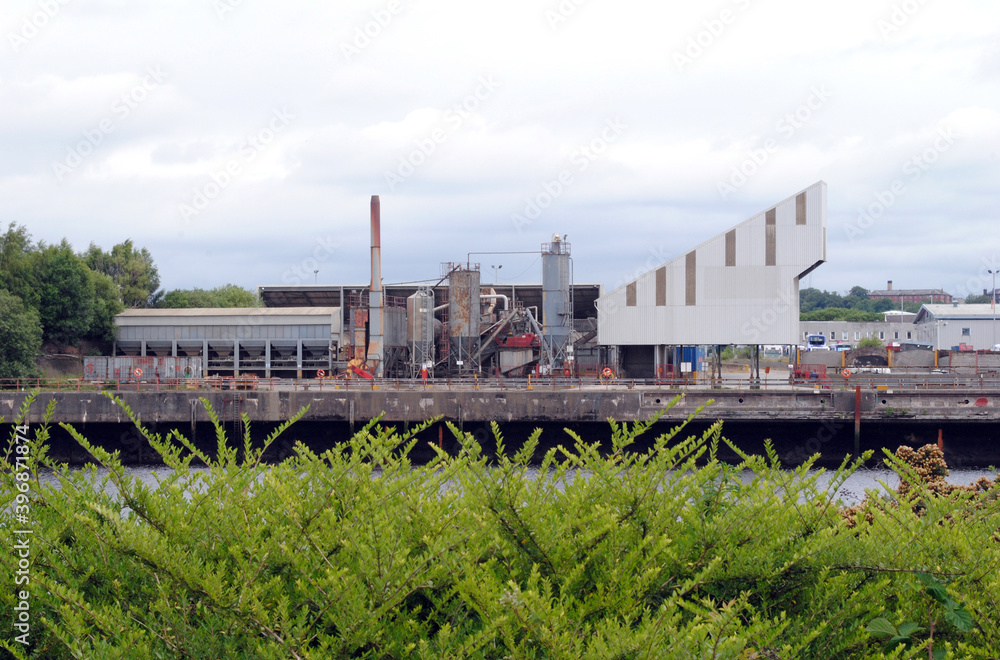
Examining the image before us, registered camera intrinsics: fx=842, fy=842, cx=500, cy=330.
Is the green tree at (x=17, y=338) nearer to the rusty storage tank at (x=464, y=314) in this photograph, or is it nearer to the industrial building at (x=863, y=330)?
the rusty storage tank at (x=464, y=314)

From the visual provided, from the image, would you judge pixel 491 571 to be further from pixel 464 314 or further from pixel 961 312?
pixel 961 312

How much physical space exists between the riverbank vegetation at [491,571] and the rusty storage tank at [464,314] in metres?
46.0

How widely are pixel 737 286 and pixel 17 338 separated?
39.6 metres

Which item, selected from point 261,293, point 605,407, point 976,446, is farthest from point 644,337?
point 261,293

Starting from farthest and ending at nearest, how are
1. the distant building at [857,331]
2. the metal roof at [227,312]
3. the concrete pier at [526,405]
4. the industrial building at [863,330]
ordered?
the industrial building at [863,330] → the distant building at [857,331] → the metal roof at [227,312] → the concrete pier at [526,405]

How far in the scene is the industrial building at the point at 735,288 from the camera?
4097 cm

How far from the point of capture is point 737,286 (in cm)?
4175

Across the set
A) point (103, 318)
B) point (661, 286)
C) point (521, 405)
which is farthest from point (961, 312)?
point (103, 318)

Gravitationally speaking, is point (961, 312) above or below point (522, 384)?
above

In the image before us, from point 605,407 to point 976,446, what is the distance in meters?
15.2

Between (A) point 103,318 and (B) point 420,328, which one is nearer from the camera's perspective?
(B) point 420,328

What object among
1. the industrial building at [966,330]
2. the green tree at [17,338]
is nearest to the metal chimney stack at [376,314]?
the green tree at [17,338]

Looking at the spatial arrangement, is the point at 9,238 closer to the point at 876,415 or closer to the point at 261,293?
the point at 261,293

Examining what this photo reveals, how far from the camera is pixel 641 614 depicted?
6.48 meters
